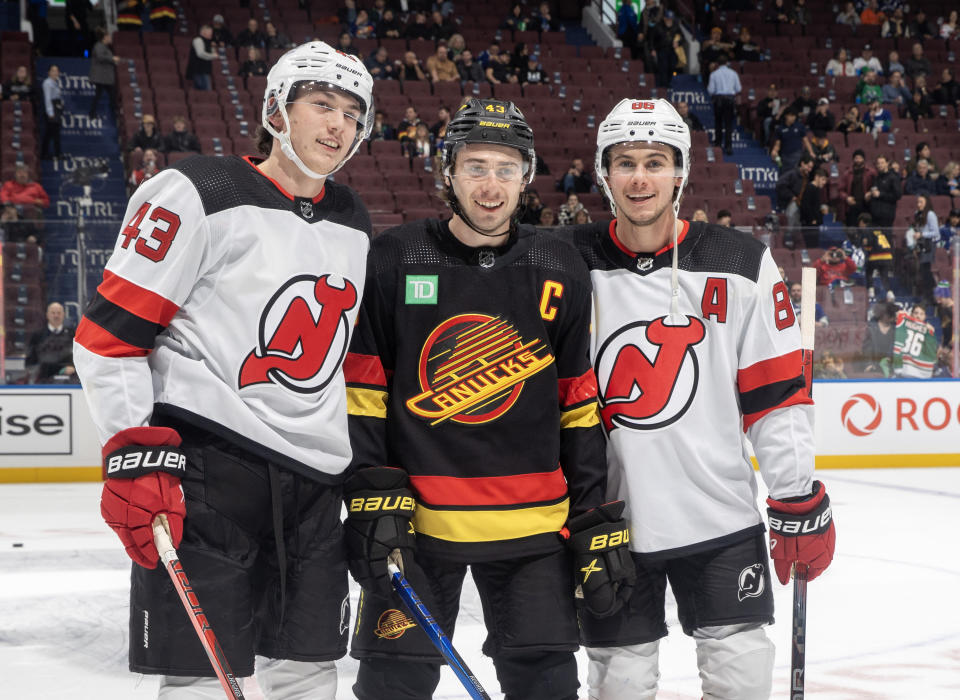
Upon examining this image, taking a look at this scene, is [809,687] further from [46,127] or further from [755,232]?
[46,127]

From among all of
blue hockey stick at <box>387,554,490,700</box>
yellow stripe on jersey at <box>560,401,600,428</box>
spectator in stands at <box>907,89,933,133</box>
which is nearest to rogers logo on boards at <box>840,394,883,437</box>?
yellow stripe on jersey at <box>560,401,600,428</box>

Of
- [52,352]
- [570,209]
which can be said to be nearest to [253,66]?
[570,209]

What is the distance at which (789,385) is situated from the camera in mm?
2316

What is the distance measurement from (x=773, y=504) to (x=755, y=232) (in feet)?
18.5

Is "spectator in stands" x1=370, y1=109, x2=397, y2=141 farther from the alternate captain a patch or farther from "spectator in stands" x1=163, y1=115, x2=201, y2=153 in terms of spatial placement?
the alternate captain a patch

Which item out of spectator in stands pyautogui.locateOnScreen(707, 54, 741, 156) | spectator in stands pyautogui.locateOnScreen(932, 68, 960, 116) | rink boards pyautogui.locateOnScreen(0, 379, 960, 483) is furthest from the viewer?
spectator in stands pyautogui.locateOnScreen(932, 68, 960, 116)

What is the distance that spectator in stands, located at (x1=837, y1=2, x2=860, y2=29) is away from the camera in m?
15.4

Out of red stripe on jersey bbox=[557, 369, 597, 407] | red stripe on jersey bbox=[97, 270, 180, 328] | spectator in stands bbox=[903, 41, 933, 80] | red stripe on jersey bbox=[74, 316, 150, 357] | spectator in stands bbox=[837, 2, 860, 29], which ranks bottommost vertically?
red stripe on jersey bbox=[557, 369, 597, 407]

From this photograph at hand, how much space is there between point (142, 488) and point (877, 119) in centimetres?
1278

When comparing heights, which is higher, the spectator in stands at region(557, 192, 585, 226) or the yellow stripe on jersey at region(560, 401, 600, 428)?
the spectator in stands at region(557, 192, 585, 226)

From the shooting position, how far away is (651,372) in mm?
2320

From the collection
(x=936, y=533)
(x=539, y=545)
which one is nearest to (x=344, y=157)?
(x=539, y=545)

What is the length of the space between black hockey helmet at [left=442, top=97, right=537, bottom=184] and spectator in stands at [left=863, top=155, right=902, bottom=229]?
934 centimetres

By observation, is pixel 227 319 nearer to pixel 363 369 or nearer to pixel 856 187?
pixel 363 369
